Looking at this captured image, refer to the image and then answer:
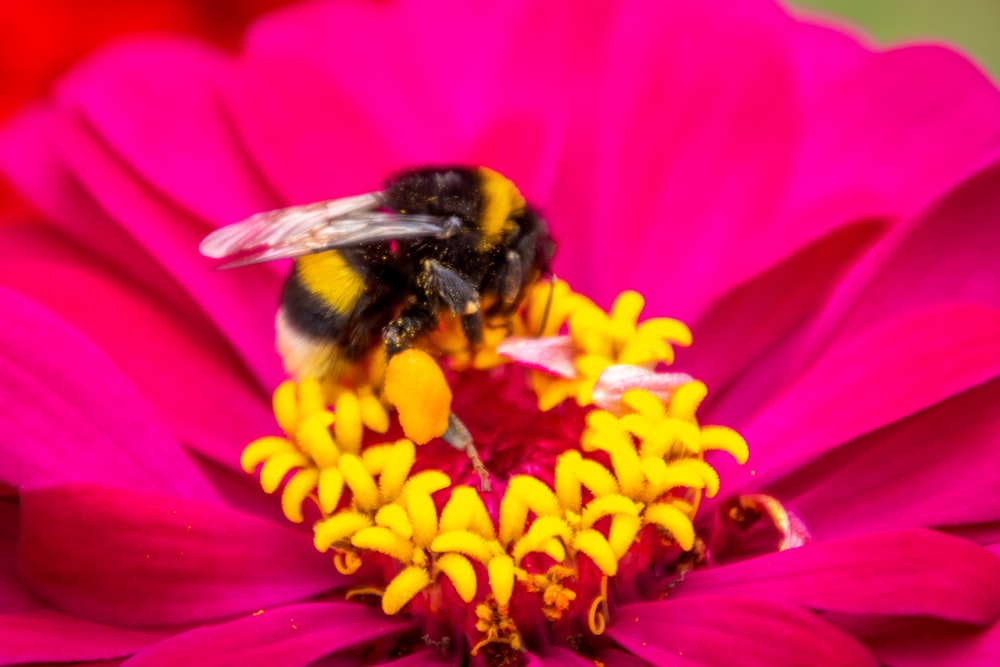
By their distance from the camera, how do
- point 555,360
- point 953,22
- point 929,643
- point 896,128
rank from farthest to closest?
1. point 953,22
2. point 896,128
3. point 555,360
4. point 929,643

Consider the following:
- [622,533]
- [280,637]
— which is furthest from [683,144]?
[280,637]

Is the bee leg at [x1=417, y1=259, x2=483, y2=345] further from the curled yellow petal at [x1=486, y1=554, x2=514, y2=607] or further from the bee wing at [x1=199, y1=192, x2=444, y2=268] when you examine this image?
the curled yellow petal at [x1=486, y1=554, x2=514, y2=607]

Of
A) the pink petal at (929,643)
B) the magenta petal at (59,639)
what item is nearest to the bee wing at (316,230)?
the magenta petal at (59,639)

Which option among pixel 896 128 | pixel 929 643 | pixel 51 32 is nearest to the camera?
pixel 929 643

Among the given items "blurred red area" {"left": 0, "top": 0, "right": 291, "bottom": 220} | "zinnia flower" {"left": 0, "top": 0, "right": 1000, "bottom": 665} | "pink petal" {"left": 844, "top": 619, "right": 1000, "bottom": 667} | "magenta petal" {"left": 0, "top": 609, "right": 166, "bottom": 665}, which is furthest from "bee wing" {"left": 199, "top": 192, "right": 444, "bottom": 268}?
"blurred red area" {"left": 0, "top": 0, "right": 291, "bottom": 220}

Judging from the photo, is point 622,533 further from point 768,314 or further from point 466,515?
point 768,314

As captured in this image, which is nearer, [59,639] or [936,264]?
[59,639]

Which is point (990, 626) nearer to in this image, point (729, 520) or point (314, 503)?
point (729, 520)

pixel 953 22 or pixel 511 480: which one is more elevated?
pixel 953 22
